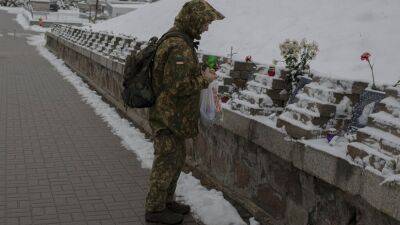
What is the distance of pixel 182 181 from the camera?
255 inches

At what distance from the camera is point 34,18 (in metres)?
54.5

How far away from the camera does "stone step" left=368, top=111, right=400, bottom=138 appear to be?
365cm

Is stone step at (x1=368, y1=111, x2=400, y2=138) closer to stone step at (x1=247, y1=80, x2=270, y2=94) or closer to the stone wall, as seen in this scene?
the stone wall

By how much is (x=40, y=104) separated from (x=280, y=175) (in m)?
8.04

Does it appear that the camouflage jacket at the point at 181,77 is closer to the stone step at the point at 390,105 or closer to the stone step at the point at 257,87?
the stone step at the point at 257,87

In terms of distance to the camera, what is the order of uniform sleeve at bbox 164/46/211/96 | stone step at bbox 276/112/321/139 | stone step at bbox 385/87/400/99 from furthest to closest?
uniform sleeve at bbox 164/46/211/96
stone step at bbox 276/112/321/139
stone step at bbox 385/87/400/99

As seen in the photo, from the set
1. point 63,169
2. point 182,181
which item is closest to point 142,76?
point 182,181

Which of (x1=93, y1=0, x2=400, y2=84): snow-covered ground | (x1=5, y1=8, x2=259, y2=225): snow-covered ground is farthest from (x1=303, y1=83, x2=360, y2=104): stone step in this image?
(x1=93, y1=0, x2=400, y2=84): snow-covered ground

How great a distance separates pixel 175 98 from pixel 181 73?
0.97 feet

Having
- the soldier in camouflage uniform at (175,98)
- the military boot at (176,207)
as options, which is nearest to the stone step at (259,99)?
the soldier in camouflage uniform at (175,98)

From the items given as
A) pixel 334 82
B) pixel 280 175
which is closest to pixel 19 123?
pixel 280 175

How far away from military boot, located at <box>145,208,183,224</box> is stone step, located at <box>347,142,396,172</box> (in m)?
1.99

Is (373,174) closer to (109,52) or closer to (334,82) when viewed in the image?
(334,82)

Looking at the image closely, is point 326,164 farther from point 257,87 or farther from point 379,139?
point 257,87
